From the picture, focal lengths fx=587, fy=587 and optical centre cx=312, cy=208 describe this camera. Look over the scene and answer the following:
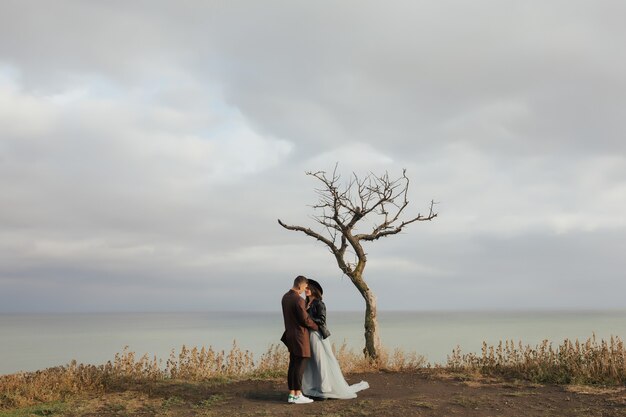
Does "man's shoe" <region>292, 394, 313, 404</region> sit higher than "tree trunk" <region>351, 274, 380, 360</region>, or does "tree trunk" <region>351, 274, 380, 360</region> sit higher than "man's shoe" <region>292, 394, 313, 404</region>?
"tree trunk" <region>351, 274, 380, 360</region>

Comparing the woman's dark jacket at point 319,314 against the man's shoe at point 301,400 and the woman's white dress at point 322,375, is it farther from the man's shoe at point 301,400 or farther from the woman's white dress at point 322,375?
the man's shoe at point 301,400

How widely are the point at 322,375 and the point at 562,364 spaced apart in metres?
7.39

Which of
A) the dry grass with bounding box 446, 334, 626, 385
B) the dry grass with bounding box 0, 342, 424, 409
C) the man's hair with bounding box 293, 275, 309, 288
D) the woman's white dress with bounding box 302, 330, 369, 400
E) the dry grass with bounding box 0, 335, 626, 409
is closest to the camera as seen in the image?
the man's hair with bounding box 293, 275, 309, 288

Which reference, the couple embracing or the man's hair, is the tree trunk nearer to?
the couple embracing

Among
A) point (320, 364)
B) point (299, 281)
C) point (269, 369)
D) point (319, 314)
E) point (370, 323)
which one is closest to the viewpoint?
point (299, 281)

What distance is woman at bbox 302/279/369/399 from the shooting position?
39.3 ft

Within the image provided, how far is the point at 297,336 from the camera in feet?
38.1

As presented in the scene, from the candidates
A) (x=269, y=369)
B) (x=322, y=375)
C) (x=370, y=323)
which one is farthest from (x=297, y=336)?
(x=370, y=323)

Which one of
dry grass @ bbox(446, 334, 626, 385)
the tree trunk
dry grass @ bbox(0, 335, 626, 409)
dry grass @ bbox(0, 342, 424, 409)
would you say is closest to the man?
dry grass @ bbox(0, 335, 626, 409)

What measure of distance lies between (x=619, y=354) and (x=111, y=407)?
12358mm

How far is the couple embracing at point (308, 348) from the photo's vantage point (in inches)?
456

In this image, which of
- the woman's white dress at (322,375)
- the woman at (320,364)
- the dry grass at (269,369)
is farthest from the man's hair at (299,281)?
the dry grass at (269,369)

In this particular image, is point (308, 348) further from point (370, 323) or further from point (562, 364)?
point (562, 364)

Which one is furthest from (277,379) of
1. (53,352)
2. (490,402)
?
(53,352)
